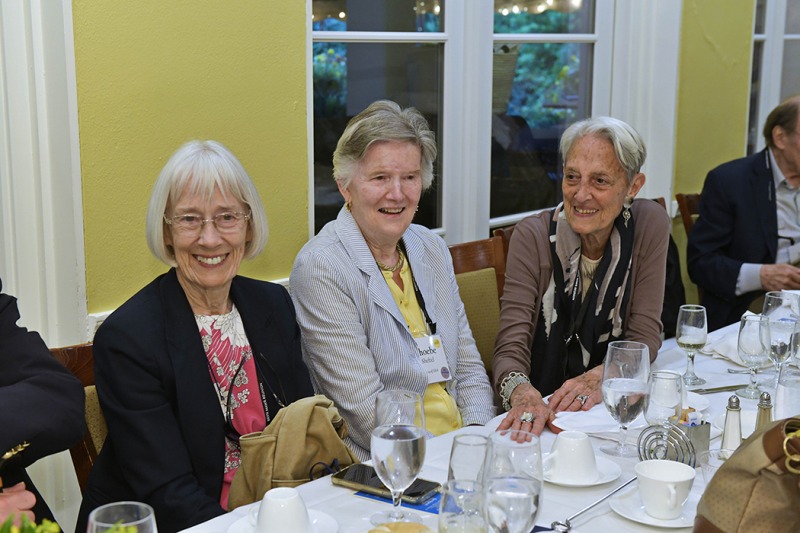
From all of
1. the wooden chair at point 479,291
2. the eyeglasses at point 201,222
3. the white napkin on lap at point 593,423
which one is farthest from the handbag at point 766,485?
the wooden chair at point 479,291

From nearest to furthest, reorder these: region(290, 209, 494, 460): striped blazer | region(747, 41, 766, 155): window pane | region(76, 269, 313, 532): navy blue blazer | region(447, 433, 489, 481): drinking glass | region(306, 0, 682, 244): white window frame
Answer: region(447, 433, 489, 481): drinking glass
region(76, 269, 313, 532): navy blue blazer
region(290, 209, 494, 460): striped blazer
region(306, 0, 682, 244): white window frame
region(747, 41, 766, 155): window pane

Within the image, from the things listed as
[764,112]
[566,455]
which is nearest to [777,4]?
[764,112]

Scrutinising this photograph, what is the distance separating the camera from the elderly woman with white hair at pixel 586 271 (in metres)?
2.80

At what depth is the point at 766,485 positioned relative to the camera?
4.04ft

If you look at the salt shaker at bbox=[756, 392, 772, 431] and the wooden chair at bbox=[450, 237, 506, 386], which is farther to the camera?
the wooden chair at bbox=[450, 237, 506, 386]

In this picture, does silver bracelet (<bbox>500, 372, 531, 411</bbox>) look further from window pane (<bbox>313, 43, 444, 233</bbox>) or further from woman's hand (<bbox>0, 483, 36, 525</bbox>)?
woman's hand (<bbox>0, 483, 36, 525</bbox>)

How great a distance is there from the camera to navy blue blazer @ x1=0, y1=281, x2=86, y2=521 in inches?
70.4

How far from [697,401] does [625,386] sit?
0.45 metres

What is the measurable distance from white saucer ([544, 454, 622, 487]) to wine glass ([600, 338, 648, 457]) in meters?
0.08

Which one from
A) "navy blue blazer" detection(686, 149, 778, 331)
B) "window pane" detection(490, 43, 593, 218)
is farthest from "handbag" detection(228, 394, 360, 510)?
"navy blue blazer" detection(686, 149, 778, 331)

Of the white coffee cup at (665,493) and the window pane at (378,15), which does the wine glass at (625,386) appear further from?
the window pane at (378,15)

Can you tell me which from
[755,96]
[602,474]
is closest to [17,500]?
Result: [602,474]

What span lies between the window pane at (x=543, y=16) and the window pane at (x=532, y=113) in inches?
3.0

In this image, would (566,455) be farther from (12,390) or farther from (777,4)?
(777,4)
